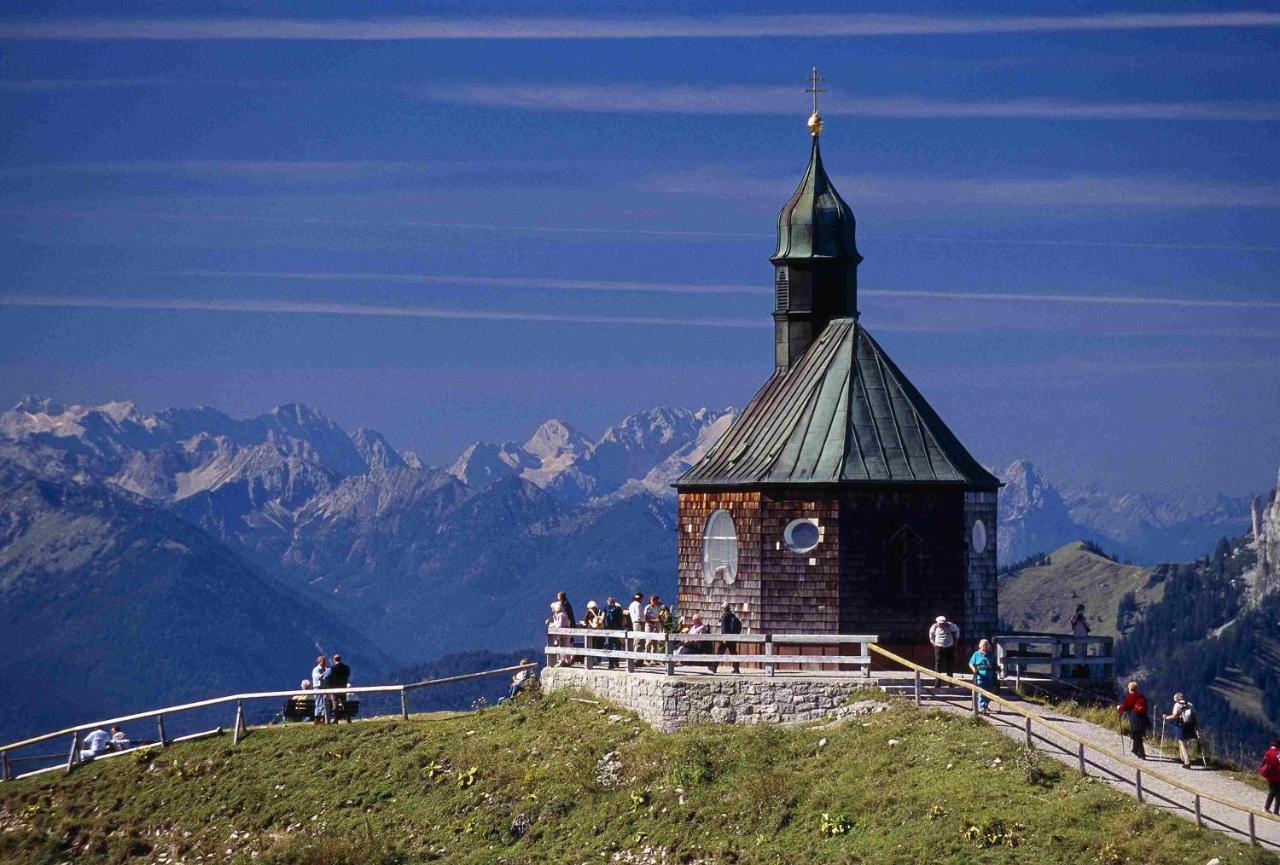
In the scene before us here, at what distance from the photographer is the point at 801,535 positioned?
5775cm

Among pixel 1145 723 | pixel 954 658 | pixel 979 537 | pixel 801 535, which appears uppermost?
pixel 801 535

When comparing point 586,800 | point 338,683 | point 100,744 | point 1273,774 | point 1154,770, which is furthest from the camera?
point 100,744

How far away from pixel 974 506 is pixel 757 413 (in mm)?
7141

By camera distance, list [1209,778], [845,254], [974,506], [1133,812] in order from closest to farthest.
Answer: [1133,812], [1209,778], [974,506], [845,254]

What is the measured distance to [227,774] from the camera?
189ft

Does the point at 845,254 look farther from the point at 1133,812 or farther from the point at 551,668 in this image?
the point at 1133,812

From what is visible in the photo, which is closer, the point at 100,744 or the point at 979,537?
the point at 979,537

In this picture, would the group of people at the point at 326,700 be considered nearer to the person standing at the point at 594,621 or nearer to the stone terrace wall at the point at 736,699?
the person standing at the point at 594,621

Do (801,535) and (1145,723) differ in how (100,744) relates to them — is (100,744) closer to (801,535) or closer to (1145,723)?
(801,535)

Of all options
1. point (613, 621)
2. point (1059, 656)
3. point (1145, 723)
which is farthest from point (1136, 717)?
point (613, 621)

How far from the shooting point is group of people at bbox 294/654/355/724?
202ft

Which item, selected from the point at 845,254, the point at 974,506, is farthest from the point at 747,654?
the point at 845,254

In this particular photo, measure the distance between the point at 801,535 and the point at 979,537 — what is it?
5.35 m

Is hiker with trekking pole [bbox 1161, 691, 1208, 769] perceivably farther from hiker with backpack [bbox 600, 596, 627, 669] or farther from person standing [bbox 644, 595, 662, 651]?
hiker with backpack [bbox 600, 596, 627, 669]
